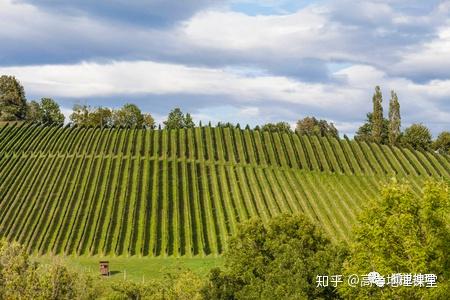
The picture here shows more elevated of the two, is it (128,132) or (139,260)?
(128,132)

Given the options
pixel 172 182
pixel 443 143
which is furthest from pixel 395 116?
pixel 172 182

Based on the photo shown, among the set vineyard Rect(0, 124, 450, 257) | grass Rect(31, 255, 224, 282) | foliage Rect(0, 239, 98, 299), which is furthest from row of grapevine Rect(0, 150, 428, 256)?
foliage Rect(0, 239, 98, 299)

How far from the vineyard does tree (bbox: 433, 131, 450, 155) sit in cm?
4385

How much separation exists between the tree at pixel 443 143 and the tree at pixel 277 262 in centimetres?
14338

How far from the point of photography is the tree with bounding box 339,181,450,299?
38844mm

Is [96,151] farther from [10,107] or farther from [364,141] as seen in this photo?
[10,107]

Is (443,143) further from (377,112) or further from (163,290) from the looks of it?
(163,290)

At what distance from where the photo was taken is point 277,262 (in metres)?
46.9

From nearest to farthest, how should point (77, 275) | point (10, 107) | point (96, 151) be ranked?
point (77, 275) < point (96, 151) < point (10, 107)

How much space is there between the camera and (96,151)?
128 m

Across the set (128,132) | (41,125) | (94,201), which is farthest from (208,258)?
(41,125)

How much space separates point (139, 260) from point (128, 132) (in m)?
65.8

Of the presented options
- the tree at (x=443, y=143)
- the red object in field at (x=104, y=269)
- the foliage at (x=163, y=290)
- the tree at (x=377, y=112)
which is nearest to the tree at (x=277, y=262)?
the foliage at (x=163, y=290)

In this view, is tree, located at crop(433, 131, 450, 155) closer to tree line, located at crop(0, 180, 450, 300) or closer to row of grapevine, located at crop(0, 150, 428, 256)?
row of grapevine, located at crop(0, 150, 428, 256)
